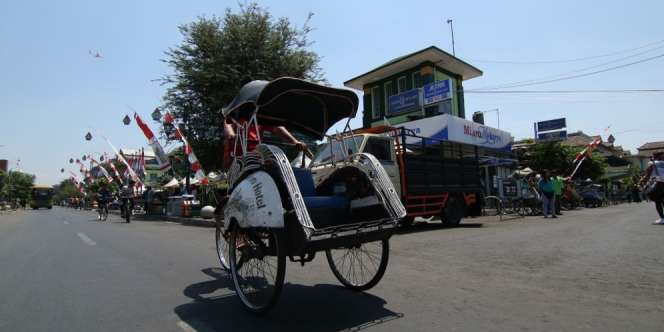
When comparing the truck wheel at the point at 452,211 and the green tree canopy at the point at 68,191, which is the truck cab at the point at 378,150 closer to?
the truck wheel at the point at 452,211

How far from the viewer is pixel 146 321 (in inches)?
137

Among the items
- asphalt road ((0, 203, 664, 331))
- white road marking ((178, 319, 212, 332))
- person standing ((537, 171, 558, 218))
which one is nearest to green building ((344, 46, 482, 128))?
person standing ((537, 171, 558, 218))

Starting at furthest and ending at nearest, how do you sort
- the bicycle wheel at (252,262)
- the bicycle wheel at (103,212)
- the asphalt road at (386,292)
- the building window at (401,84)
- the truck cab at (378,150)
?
the building window at (401,84), the bicycle wheel at (103,212), the truck cab at (378,150), the bicycle wheel at (252,262), the asphalt road at (386,292)

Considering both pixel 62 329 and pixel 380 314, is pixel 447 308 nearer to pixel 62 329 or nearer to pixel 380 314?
pixel 380 314

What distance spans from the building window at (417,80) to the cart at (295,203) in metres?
→ 19.5

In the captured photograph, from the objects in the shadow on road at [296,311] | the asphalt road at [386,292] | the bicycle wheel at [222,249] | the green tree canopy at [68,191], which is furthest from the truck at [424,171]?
the green tree canopy at [68,191]

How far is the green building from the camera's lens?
21.8 m

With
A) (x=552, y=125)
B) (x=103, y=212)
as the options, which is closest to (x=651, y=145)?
(x=552, y=125)

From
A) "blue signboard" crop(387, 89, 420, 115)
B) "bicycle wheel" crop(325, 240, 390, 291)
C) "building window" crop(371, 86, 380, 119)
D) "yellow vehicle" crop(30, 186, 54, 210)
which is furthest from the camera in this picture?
"yellow vehicle" crop(30, 186, 54, 210)

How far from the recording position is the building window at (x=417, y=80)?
23.5 metres

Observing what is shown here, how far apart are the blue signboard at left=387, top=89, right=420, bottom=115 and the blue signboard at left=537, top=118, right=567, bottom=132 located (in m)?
17.0

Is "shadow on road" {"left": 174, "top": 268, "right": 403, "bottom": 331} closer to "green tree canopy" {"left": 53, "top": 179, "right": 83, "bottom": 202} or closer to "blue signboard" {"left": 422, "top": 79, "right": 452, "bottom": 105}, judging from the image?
"blue signboard" {"left": 422, "top": 79, "right": 452, "bottom": 105}

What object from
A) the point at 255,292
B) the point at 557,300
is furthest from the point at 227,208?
the point at 557,300

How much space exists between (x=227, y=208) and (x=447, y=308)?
237cm
